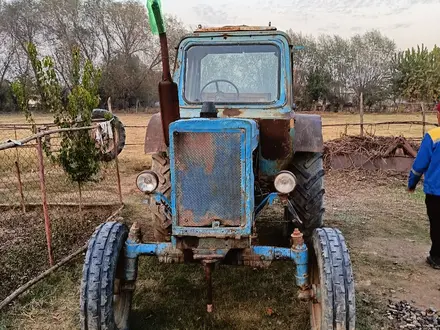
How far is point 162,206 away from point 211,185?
1.06 meters

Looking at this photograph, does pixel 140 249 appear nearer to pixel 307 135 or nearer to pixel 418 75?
pixel 307 135

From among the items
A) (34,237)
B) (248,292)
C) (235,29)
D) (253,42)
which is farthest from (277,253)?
(34,237)

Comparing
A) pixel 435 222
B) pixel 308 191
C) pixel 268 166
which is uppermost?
pixel 268 166

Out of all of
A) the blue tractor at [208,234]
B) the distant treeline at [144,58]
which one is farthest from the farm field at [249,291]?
the distant treeline at [144,58]

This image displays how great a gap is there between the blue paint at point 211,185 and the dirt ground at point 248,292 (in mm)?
1061

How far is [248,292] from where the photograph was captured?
4.57m

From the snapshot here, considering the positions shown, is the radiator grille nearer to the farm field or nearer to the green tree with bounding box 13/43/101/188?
the farm field

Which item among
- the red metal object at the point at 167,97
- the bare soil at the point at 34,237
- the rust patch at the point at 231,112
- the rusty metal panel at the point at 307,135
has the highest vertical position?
the red metal object at the point at 167,97

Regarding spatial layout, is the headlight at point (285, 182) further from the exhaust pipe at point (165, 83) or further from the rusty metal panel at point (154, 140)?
the rusty metal panel at point (154, 140)

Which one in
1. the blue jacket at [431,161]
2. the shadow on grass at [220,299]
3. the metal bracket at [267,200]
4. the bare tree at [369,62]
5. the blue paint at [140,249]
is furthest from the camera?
the bare tree at [369,62]

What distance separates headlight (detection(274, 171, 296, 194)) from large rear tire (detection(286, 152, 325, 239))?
1421 millimetres

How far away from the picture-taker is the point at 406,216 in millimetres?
7414

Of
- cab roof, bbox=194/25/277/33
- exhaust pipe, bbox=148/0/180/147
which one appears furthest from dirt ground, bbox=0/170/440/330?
cab roof, bbox=194/25/277/33

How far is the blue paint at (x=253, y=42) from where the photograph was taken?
4.55 metres
